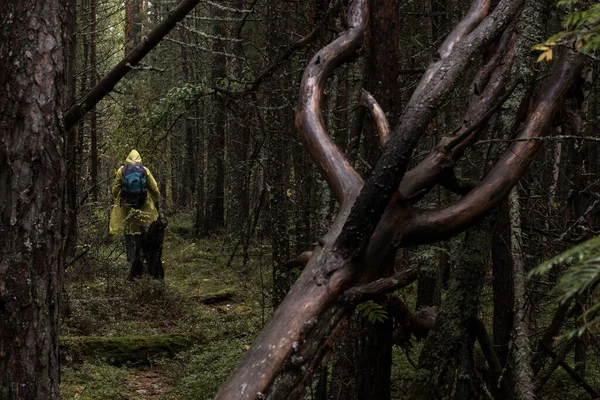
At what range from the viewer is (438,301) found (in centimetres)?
816

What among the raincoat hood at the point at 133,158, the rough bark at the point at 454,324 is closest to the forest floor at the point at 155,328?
the raincoat hood at the point at 133,158

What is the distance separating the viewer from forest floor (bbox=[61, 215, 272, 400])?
7285mm

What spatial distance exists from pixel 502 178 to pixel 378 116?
93cm

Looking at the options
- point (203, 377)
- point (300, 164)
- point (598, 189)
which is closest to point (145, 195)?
point (300, 164)

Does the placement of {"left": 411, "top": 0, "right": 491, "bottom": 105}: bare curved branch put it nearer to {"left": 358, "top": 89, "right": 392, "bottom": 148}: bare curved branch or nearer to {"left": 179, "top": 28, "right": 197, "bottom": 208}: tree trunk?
{"left": 358, "top": 89, "right": 392, "bottom": 148}: bare curved branch

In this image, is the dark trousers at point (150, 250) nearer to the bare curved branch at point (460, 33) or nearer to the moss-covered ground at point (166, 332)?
the moss-covered ground at point (166, 332)

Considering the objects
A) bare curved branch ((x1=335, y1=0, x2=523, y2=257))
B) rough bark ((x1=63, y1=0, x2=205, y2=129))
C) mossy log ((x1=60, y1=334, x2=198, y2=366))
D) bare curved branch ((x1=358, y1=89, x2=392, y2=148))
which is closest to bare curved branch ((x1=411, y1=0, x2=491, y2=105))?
A: bare curved branch ((x1=335, y1=0, x2=523, y2=257))

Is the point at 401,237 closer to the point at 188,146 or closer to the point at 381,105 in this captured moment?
the point at 381,105

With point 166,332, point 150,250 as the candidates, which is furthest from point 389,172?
point 150,250

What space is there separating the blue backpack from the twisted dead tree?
7.58 m

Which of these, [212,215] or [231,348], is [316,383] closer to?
[231,348]

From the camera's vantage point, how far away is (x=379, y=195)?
334cm

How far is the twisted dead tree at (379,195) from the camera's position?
121 inches

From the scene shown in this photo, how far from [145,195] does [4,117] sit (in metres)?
8.39
